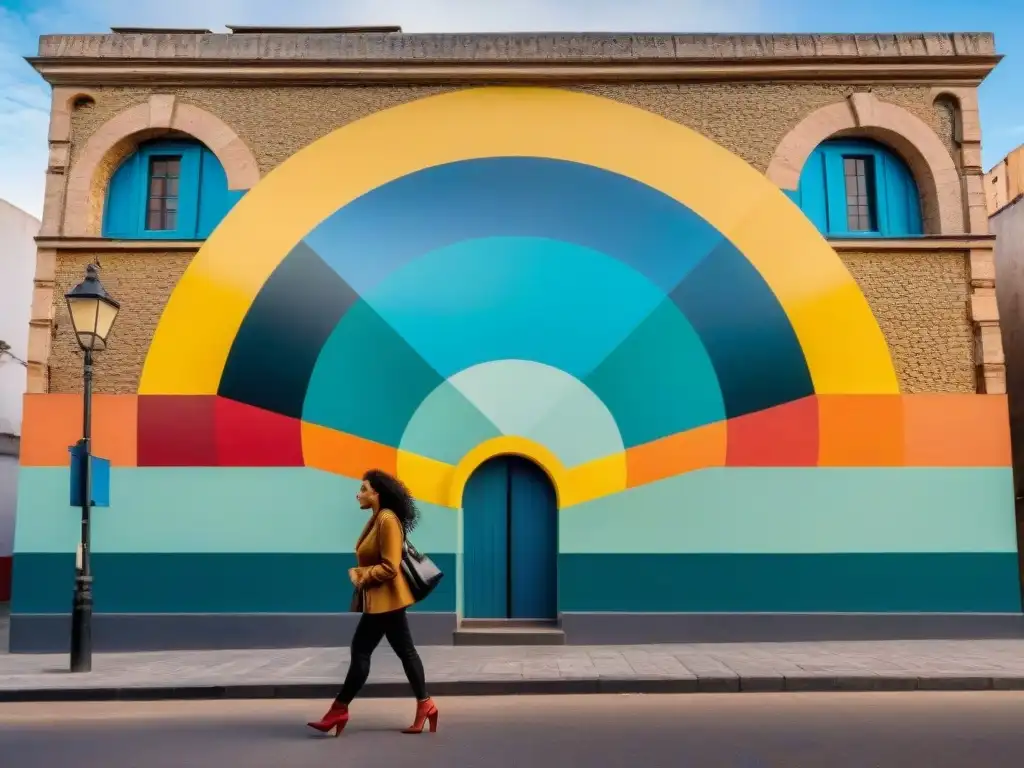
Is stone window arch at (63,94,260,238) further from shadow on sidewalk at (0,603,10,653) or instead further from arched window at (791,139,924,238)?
arched window at (791,139,924,238)

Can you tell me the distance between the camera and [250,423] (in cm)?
1081

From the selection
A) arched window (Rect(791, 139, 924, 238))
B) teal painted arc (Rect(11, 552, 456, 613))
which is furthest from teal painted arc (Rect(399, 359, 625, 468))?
arched window (Rect(791, 139, 924, 238))

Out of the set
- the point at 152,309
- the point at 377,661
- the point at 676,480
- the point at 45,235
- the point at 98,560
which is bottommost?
the point at 377,661

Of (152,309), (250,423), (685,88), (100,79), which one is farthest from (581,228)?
(100,79)

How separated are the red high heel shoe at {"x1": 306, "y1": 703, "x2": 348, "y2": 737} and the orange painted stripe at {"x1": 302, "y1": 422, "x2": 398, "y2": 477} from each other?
479 centimetres

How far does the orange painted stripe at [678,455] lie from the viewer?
10.8 metres

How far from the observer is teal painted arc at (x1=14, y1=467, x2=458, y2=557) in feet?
35.1

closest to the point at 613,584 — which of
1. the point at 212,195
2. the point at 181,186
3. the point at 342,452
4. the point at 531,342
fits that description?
the point at 531,342

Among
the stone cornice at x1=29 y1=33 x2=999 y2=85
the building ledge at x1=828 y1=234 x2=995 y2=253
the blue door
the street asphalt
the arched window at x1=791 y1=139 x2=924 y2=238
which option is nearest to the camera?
the street asphalt

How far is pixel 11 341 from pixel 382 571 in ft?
48.1

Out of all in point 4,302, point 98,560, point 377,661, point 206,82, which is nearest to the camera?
point 377,661

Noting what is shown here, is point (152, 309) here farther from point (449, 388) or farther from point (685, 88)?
point (685, 88)

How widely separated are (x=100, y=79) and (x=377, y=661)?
842cm

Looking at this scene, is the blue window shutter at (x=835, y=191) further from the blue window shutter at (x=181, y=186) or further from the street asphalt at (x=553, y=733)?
the blue window shutter at (x=181, y=186)
